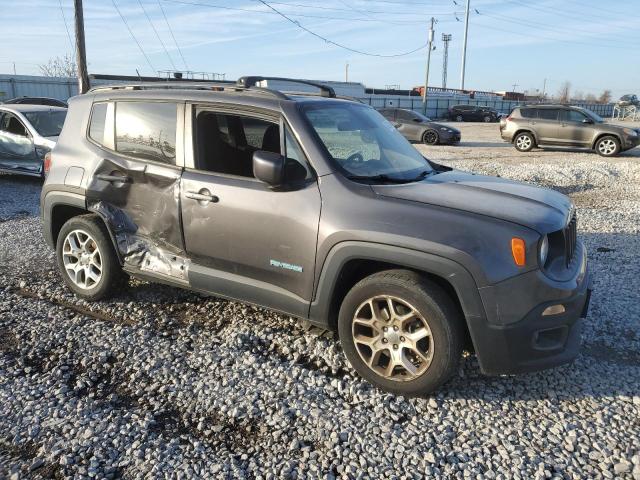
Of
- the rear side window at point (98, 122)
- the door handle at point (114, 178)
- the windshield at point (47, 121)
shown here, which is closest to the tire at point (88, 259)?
the door handle at point (114, 178)

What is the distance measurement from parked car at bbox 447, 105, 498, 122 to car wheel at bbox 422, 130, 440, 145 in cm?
2496

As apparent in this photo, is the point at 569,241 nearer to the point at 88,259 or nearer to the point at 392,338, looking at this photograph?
the point at 392,338

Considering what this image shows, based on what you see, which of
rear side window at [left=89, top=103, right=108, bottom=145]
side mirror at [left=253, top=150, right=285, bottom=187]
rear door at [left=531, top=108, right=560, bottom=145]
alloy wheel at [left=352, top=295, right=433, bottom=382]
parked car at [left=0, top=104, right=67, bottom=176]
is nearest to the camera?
alloy wheel at [left=352, top=295, right=433, bottom=382]

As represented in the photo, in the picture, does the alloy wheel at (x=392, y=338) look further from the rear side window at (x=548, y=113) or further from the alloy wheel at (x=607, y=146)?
the rear side window at (x=548, y=113)

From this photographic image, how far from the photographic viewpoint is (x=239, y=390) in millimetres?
3342

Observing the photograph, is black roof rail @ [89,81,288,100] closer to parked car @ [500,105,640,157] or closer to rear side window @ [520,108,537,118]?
parked car @ [500,105,640,157]

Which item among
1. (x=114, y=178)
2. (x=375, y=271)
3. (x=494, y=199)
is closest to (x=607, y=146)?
(x=494, y=199)

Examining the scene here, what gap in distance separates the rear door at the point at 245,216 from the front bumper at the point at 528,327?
3.83ft

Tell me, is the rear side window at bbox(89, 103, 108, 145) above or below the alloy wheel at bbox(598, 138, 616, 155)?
above

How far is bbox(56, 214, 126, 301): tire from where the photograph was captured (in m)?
4.45

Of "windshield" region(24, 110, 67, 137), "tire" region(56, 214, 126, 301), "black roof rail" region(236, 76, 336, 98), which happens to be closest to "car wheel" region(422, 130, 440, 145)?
"windshield" region(24, 110, 67, 137)

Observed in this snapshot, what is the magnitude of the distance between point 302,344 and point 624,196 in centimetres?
937

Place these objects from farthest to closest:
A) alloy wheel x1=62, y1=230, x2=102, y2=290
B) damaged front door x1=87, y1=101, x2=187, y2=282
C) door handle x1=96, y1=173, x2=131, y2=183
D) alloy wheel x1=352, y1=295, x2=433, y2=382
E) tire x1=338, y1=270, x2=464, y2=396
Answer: alloy wheel x1=62, y1=230, x2=102, y2=290
door handle x1=96, y1=173, x2=131, y2=183
damaged front door x1=87, y1=101, x2=187, y2=282
alloy wheel x1=352, y1=295, x2=433, y2=382
tire x1=338, y1=270, x2=464, y2=396

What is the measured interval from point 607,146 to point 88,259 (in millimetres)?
17730
